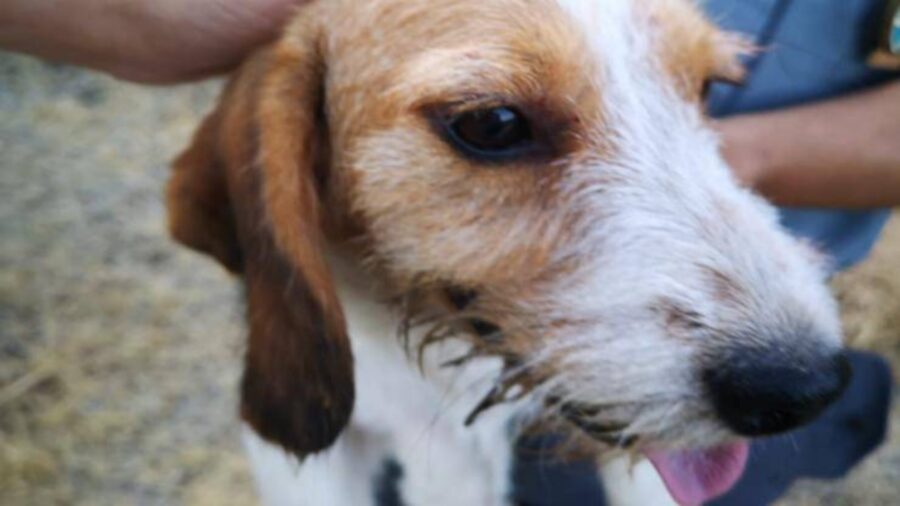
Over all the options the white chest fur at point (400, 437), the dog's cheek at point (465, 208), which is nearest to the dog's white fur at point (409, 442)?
the white chest fur at point (400, 437)

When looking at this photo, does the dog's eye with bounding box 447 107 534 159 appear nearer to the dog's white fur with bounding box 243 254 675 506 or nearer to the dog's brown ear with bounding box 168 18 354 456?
the dog's brown ear with bounding box 168 18 354 456

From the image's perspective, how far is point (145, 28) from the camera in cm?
194

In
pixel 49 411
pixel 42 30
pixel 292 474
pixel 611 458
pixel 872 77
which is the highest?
pixel 872 77

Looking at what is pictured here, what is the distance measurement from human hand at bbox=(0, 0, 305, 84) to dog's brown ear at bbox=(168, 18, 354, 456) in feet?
0.50

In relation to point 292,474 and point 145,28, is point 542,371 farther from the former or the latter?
point 145,28

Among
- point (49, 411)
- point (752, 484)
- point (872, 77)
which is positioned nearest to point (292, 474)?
point (752, 484)

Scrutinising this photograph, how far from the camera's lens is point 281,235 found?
1553 mm

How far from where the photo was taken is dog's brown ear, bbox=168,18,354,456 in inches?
61.7

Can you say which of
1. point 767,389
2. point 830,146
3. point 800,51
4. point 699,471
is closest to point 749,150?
point 830,146

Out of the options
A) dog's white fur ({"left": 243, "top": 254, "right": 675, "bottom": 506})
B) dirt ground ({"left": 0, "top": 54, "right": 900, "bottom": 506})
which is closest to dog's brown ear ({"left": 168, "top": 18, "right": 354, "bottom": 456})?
dog's white fur ({"left": 243, "top": 254, "right": 675, "bottom": 506})

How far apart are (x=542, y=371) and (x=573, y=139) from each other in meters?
0.38

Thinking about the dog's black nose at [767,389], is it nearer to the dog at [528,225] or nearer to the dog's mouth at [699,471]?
the dog at [528,225]

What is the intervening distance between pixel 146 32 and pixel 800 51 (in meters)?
1.47

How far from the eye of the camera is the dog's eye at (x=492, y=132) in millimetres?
1493
